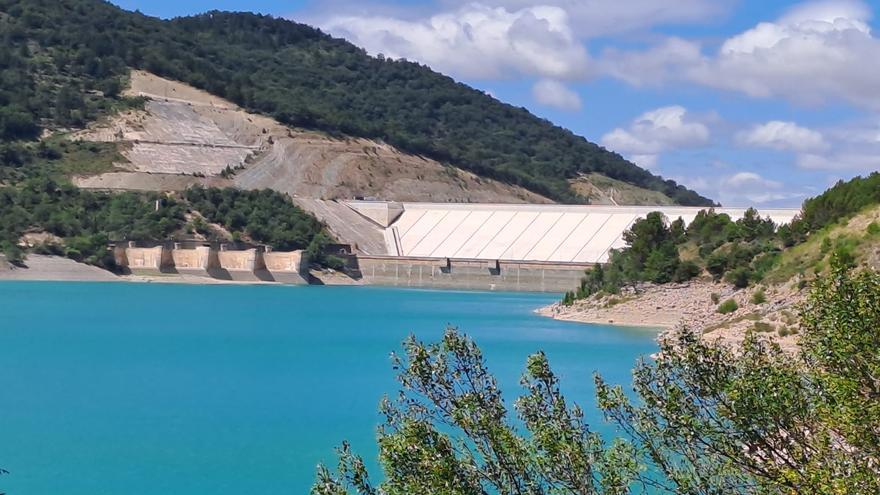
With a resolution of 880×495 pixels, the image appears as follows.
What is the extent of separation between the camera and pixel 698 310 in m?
45.5

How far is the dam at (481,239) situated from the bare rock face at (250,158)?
296 inches

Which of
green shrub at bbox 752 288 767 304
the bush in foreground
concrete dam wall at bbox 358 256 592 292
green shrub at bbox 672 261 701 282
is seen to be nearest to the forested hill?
concrete dam wall at bbox 358 256 592 292

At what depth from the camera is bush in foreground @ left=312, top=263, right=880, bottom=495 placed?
8.88 m

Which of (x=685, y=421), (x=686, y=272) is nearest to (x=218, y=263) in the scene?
(x=686, y=272)

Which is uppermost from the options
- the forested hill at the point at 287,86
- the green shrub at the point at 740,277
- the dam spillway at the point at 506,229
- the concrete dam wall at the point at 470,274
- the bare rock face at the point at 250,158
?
the forested hill at the point at 287,86

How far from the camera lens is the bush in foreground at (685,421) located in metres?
8.88

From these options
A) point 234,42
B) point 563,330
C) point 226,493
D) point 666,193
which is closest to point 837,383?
point 226,493

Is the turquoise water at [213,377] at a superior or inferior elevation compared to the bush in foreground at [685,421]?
inferior

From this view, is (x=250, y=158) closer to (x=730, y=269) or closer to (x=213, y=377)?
(x=730, y=269)

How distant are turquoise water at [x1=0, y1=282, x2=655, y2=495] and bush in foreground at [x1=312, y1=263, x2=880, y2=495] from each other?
35.0ft

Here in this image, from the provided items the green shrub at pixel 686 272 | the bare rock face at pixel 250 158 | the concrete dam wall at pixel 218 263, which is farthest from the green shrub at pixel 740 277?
the bare rock face at pixel 250 158

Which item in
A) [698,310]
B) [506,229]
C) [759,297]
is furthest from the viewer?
[506,229]

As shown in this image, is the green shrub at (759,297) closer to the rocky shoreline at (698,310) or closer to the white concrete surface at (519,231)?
the rocky shoreline at (698,310)

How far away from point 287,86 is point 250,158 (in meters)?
46.4
